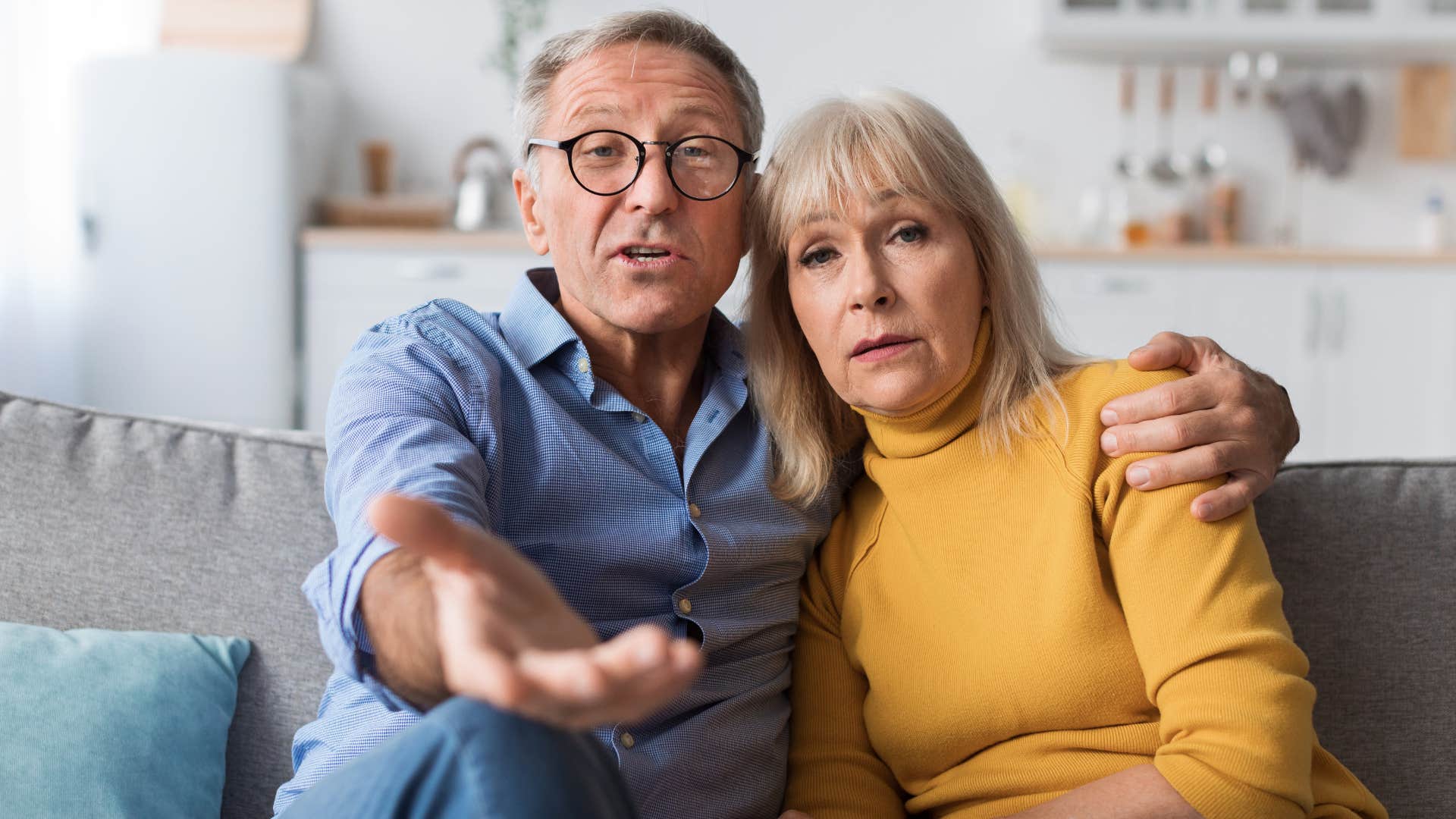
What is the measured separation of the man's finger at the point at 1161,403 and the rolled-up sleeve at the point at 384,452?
1.97 ft

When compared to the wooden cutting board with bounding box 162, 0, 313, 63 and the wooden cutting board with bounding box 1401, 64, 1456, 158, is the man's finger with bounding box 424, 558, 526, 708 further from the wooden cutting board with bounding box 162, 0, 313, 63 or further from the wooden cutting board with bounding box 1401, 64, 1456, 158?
the wooden cutting board with bounding box 1401, 64, 1456, 158

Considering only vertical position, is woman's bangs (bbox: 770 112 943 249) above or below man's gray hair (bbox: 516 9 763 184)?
below

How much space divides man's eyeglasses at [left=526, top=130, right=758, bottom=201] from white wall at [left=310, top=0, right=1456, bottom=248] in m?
3.37

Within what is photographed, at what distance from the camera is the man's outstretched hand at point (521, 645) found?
673 millimetres

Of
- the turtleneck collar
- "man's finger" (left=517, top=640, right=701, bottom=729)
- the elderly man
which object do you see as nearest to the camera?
"man's finger" (left=517, top=640, right=701, bottom=729)

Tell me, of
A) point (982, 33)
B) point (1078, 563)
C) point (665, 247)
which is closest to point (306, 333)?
point (982, 33)

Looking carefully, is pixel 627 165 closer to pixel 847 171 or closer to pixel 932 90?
pixel 847 171

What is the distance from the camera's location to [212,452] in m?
1.48

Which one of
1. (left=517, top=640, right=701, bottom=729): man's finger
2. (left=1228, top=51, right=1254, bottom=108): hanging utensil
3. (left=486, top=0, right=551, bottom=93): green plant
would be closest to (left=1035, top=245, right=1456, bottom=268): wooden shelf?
(left=1228, top=51, right=1254, bottom=108): hanging utensil

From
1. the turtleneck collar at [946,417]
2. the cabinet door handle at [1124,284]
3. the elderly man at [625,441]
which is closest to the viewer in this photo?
the elderly man at [625,441]

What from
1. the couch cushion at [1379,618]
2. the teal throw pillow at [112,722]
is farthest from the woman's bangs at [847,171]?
the teal throw pillow at [112,722]

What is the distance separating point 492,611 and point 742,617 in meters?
0.63

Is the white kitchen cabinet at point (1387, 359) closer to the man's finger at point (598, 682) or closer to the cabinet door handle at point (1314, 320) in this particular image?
the cabinet door handle at point (1314, 320)

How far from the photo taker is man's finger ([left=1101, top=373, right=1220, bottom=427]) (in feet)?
4.00
